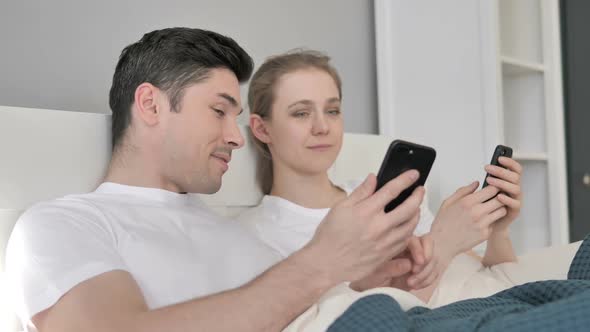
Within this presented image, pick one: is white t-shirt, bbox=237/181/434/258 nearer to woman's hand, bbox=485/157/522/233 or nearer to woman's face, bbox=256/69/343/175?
woman's face, bbox=256/69/343/175

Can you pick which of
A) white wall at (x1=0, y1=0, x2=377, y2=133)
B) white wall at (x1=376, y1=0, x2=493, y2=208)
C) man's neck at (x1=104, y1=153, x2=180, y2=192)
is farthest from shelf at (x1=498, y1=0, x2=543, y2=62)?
man's neck at (x1=104, y1=153, x2=180, y2=192)

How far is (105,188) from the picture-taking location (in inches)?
49.6

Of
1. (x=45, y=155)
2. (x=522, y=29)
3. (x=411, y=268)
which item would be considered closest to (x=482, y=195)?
(x=411, y=268)

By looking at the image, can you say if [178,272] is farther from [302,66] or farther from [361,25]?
[361,25]

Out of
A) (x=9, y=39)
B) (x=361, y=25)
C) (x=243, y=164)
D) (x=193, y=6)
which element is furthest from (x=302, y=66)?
(x=361, y=25)

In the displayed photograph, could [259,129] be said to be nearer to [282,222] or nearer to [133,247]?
[282,222]

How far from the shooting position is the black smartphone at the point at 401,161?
3.43ft

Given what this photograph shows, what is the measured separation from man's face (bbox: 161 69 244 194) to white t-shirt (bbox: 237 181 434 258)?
32 cm

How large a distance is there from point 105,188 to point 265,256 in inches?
12.7

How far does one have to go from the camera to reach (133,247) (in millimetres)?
1104

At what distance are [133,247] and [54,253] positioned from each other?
0.48ft

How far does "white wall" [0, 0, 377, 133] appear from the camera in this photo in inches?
59.8

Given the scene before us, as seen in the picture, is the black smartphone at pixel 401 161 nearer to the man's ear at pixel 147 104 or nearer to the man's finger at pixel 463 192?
the man's finger at pixel 463 192

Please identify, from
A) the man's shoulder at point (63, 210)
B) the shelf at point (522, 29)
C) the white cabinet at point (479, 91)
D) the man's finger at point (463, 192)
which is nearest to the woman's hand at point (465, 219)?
the man's finger at point (463, 192)
